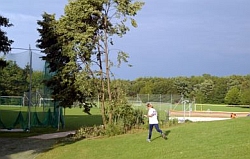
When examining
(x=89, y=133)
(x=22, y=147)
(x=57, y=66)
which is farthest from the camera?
(x=57, y=66)

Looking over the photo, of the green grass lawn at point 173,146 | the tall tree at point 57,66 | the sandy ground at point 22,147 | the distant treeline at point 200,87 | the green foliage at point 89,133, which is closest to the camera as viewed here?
the green grass lawn at point 173,146

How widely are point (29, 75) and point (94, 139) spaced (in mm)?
11056

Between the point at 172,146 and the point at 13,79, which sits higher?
the point at 13,79

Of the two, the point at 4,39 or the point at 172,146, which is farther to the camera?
the point at 4,39

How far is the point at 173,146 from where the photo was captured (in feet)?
45.6

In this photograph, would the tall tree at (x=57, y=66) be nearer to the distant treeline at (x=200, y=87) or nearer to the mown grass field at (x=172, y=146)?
the mown grass field at (x=172, y=146)

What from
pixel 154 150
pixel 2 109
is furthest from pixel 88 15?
pixel 2 109

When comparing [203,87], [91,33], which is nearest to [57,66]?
[91,33]

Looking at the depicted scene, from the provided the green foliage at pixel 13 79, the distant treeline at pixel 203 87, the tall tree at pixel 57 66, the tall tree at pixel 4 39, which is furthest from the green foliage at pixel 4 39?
the distant treeline at pixel 203 87

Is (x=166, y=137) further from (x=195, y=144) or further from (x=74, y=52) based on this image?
(x=74, y=52)

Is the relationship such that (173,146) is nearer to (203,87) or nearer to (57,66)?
(57,66)

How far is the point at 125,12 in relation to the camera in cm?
2078

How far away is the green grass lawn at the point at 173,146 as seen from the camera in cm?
1231

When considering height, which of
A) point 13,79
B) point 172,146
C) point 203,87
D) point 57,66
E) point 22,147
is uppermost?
point 203,87
